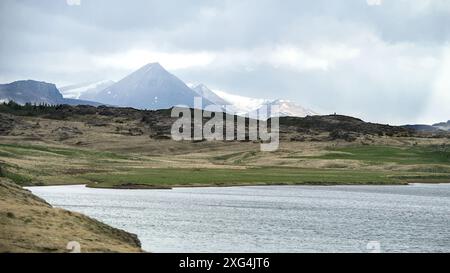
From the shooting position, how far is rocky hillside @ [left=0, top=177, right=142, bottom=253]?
130ft

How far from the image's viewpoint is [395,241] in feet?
209

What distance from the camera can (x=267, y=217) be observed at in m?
82.3

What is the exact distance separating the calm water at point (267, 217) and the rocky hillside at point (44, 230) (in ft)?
18.2

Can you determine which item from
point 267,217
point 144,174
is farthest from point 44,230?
point 144,174

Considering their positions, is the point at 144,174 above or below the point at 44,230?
below

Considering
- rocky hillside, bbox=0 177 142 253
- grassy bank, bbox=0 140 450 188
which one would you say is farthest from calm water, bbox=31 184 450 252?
grassy bank, bbox=0 140 450 188

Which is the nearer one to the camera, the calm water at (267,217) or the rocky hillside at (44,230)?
the rocky hillside at (44,230)

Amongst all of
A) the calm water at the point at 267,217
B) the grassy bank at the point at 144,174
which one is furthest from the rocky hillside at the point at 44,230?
the grassy bank at the point at 144,174

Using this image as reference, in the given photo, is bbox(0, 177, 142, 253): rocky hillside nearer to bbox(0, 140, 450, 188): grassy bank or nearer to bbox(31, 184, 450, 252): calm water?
bbox(31, 184, 450, 252): calm water

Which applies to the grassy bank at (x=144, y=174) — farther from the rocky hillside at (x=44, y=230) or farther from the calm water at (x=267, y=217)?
the rocky hillside at (x=44, y=230)

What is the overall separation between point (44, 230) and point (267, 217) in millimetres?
41871

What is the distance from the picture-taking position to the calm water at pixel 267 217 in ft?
196

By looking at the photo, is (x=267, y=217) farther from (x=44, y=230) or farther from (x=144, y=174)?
(x=144, y=174)

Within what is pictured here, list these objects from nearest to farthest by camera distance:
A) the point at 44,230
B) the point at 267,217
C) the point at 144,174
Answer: the point at 44,230 < the point at 267,217 < the point at 144,174
